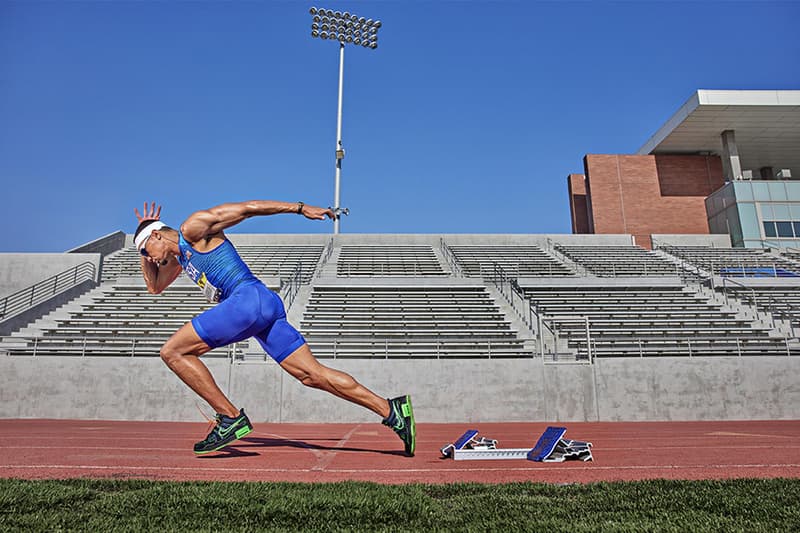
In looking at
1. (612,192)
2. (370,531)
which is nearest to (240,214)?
(370,531)

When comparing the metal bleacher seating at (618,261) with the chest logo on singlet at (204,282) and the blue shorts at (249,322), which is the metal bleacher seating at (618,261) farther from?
the chest logo on singlet at (204,282)

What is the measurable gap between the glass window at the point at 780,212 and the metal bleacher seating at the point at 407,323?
2058 cm

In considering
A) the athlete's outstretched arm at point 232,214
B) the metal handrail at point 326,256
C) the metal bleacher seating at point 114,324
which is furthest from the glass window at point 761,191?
the athlete's outstretched arm at point 232,214

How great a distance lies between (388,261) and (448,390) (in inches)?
458

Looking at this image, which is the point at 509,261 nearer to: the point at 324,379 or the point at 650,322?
the point at 650,322

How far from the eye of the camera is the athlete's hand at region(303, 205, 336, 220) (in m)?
4.09

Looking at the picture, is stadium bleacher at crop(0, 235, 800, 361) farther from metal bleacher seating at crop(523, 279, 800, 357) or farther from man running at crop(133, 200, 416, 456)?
man running at crop(133, 200, 416, 456)

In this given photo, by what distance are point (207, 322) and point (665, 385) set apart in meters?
10.4

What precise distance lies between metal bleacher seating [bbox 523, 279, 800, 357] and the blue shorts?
888 centimetres

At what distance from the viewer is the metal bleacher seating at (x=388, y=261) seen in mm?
19859

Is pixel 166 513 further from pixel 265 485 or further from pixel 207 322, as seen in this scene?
pixel 207 322

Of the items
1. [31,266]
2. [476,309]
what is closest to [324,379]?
[476,309]

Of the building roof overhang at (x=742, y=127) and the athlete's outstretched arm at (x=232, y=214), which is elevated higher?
the building roof overhang at (x=742, y=127)

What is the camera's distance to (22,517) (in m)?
2.29
